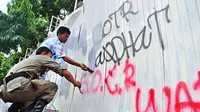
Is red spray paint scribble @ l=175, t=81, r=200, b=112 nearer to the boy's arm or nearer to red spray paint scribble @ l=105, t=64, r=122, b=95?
red spray paint scribble @ l=105, t=64, r=122, b=95

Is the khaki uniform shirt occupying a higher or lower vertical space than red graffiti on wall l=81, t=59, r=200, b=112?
higher

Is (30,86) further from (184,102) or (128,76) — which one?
(184,102)

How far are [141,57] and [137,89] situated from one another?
24cm

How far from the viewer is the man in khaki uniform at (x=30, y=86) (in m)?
2.33

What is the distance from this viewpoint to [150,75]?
1.76 meters

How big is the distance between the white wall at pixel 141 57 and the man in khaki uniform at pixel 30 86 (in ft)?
Result: 1.39

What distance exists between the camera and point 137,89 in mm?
1842

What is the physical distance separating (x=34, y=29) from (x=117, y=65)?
373 inches

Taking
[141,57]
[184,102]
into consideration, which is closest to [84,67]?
[141,57]

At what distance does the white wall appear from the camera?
59.4 inches

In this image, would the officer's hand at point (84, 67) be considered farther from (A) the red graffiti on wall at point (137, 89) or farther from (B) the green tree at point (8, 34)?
(B) the green tree at point (8, 34)

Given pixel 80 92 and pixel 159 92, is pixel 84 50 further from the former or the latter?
pixel 159 92

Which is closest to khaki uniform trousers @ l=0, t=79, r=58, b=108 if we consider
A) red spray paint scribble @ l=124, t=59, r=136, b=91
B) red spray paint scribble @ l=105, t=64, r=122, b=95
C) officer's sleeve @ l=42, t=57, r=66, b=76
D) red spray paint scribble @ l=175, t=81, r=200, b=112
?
officer's sleeve @ l=42, t=57, r=66, b=76

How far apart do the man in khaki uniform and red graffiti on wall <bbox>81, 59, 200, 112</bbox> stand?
0.94 ft
